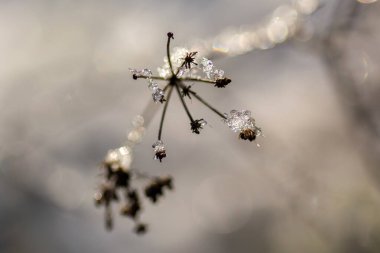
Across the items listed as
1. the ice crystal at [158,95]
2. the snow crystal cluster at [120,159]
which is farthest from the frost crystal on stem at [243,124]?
the snow crystal cluster at [120,159]

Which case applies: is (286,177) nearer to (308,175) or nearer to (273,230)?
(308,175)

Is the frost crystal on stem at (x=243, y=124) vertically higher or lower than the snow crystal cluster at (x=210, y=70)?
lower

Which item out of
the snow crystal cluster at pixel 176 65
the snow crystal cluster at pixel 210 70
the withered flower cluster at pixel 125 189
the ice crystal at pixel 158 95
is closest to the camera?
the withered flower cluster at pixel 125 189

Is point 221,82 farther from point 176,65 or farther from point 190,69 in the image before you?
point 176,65

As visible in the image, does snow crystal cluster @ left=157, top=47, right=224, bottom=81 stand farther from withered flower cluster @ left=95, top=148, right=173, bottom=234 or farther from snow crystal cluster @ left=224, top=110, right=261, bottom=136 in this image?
withered flower cluster @ left=95, top=148, right=173, bottom=234

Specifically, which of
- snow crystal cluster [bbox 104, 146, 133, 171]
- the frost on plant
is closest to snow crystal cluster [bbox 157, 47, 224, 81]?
the frost on plant

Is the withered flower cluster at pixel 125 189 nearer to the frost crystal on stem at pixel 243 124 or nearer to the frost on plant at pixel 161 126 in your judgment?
the frost on plant at pixel 161 126

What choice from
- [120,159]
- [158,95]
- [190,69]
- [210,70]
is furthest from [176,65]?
[120,159]

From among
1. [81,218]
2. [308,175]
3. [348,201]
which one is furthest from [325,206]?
[81,218]

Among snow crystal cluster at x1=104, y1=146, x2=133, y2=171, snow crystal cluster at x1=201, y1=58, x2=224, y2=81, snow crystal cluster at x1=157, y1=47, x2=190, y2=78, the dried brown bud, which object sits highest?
snow crystal cluster at x1=157, y1=47, x2=190, y2=78
